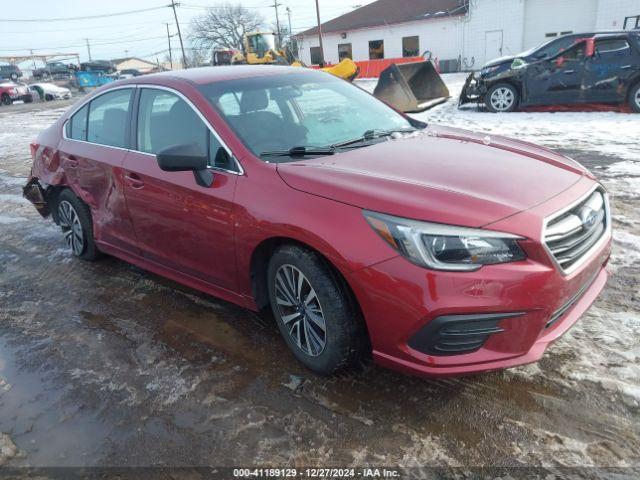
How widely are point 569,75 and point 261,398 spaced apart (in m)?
10.6

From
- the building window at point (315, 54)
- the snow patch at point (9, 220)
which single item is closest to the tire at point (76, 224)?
the snow patch at point (9, 220)

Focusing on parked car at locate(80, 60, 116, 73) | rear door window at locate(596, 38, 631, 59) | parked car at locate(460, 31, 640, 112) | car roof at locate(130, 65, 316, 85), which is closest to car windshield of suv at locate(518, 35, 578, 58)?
parked car at locate(460, 31, 640, 112)

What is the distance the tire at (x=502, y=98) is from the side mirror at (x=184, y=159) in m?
10.2

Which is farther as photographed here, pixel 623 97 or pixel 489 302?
pixel 623 97

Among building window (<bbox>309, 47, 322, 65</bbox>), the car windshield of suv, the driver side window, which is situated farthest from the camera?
building window (<bbox>309, 47, 322, 65</bbox>)

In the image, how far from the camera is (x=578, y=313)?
2.51 metres

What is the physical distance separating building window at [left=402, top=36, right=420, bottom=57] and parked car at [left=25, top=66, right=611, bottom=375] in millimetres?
34599

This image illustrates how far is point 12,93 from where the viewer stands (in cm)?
2933

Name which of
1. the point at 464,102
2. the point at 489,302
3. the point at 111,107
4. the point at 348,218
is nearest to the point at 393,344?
the point at 489,302

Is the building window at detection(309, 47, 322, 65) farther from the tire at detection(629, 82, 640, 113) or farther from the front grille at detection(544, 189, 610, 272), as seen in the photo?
the front grille at detection(544, 189, 610, 272)

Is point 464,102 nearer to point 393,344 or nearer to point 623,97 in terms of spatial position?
point 623,97

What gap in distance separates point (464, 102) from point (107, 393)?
11.6 metres

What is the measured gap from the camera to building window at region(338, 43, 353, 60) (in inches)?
1571

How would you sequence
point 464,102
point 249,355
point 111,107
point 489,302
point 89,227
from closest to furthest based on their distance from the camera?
point 489,302
point 249,355
point 111,107
point 89,227
point 464,102
